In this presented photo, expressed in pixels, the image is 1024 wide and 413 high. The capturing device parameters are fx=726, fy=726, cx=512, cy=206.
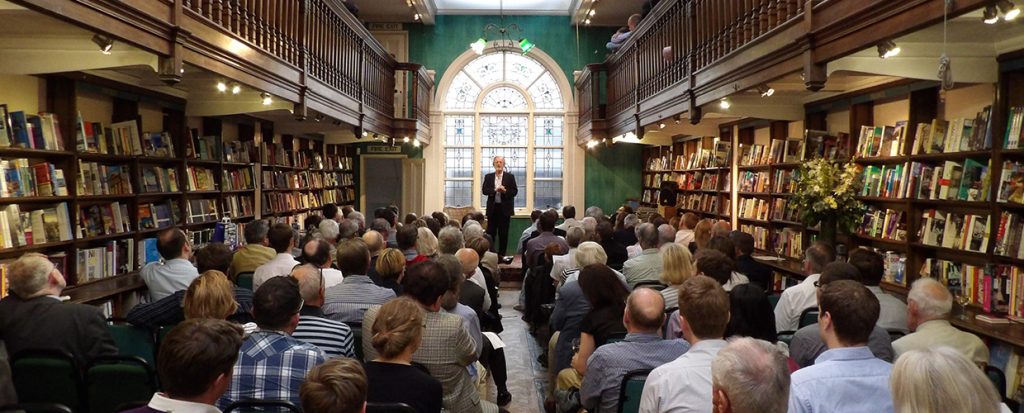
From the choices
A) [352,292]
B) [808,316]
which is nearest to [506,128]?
[352,292]

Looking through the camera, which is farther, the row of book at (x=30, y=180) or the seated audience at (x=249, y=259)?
the seated audience at (x=249, y=259)

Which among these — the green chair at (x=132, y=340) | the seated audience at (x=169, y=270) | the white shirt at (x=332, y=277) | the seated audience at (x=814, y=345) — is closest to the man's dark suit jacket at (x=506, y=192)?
the white shirt at (x=332, y=277)

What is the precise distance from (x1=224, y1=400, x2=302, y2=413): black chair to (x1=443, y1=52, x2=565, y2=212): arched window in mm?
12745

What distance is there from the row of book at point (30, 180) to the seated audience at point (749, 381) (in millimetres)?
4756

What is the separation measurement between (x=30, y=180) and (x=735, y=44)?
17.5 ft

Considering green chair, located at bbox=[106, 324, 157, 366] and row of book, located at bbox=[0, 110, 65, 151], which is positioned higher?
row of book, located at bbox=[0, 110, 65, 151]

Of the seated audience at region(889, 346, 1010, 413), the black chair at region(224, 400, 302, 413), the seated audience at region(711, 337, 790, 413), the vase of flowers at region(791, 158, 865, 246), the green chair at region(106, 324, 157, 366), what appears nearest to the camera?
the seated audience at region(889, 346, 1010, 413)

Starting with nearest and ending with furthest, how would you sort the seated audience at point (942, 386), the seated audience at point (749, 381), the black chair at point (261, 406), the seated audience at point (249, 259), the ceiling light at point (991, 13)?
the seated audience at point (942, 386) → the seated audience at point (749, 381) → the black chair at point (261, 406) → the ceiling light at point (991, 13) → the seated audience at point (249, 259)

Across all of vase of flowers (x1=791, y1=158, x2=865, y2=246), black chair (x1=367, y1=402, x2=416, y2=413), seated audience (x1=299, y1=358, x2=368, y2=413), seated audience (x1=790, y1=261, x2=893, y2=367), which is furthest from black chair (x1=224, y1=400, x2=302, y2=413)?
vase of flowers (x1=791, y1=158, x2=865, y2=246)

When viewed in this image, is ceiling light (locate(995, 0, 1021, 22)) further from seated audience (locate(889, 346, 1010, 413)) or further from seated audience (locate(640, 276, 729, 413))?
seated audience (locate(889, 346, 1010, 413))

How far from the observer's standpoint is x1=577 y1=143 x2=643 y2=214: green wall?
14805 mm

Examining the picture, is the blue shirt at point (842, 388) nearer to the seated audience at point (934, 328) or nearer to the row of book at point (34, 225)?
the seated audience at point (934, 328)

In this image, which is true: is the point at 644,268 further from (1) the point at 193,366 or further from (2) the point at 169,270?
(1) the point at 193,366

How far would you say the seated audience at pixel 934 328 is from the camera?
3.21 metres
